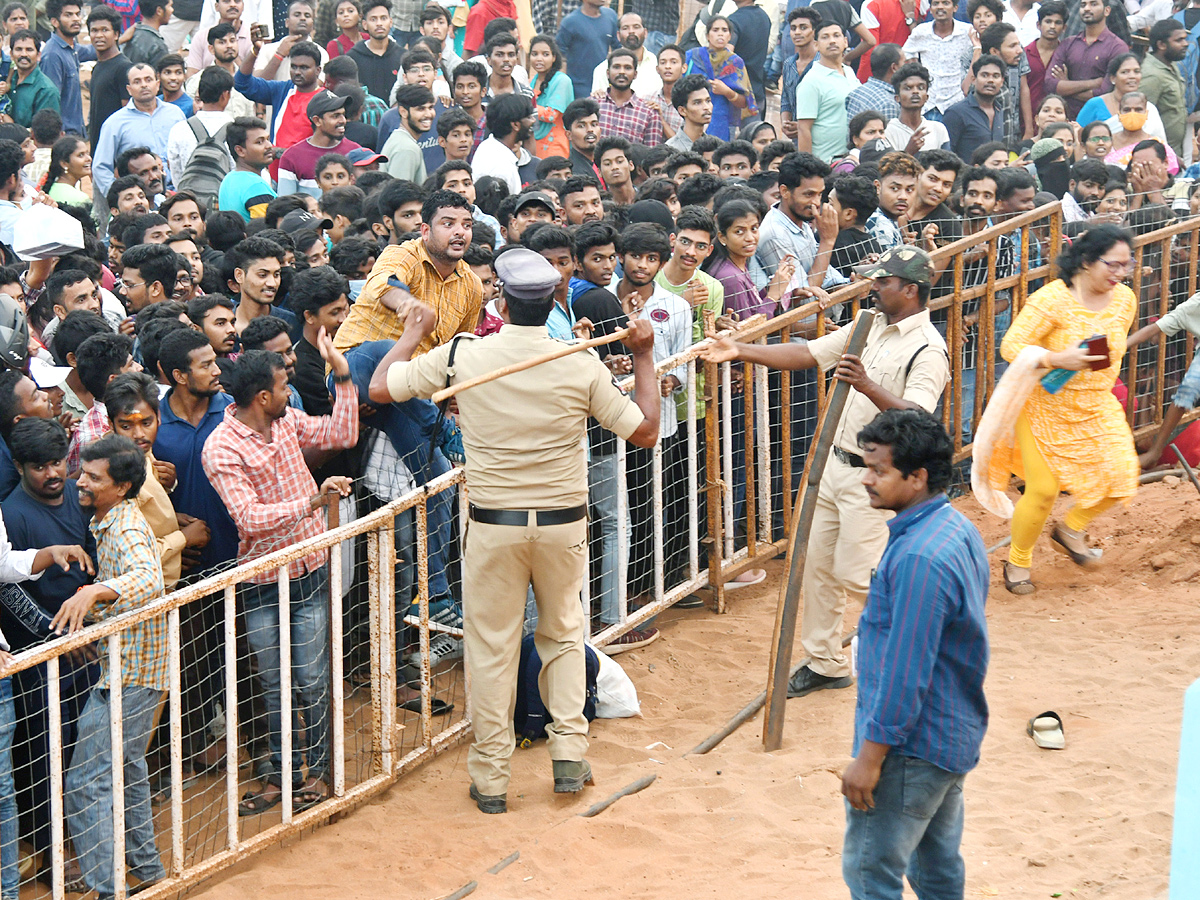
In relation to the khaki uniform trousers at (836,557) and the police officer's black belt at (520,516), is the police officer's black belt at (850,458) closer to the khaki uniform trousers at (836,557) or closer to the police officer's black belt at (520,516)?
the khaki uniform trousers at (836,557)

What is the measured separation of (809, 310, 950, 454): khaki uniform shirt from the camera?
641 centimetres

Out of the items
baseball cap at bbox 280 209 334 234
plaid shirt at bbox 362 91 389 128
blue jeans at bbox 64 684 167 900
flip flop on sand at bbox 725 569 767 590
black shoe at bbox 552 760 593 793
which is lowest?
→ flip flop on sand at bbox 725 569 767 590

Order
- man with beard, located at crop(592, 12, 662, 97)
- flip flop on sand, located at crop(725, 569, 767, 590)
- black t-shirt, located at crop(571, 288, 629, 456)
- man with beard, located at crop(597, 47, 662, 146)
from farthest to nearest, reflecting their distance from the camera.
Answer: man with beard, located at crop(592, 12, 662, 97) < man with beard, located at crop(597, 47, 662, 146) < flip flop on sand, located at crop(725, 569, 767, 590) < black t-shirt, located at crop(571, 288, 629, 456)

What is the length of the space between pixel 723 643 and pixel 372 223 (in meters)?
3.57

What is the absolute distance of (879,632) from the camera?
13.5 feet

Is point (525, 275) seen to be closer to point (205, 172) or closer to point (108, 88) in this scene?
point (205, 172)

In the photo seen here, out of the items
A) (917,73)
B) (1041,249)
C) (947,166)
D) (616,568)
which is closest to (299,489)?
(616,568)

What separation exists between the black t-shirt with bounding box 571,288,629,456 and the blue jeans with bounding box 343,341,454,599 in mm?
854

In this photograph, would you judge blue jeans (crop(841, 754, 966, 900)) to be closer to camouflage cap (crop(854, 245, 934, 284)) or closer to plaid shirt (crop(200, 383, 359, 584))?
plaid shirt (crop(200, 383, 359, 584))

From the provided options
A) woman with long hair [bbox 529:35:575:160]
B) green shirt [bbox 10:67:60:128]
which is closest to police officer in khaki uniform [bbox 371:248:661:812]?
woman with long hair [bbox 529:35:575:160]

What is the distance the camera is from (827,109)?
43.3ft

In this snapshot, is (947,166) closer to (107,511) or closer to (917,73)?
(917,73)

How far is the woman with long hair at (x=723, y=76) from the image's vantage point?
1426 cm

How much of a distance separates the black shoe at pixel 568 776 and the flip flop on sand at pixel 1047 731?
2124mm
